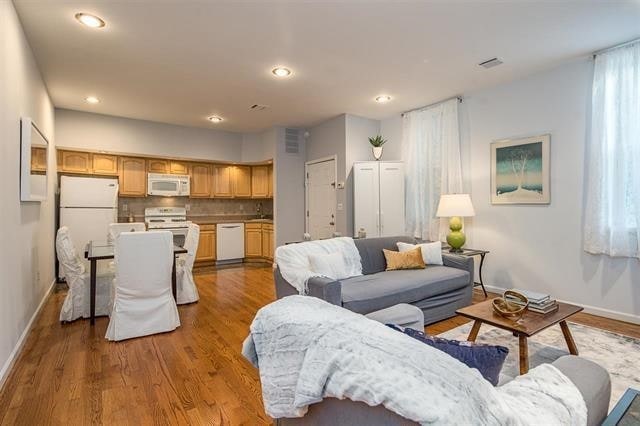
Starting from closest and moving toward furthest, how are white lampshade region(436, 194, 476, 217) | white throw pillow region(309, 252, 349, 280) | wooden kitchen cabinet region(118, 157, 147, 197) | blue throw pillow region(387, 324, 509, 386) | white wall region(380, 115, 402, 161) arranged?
1. blue throw pillow region(387, 324, 509, 386)
2. white throw pillow region(309, 252, 349, 280)
3. white lampshade region(436, 194, 476, 217)
4. white wall region(380, 115, 402, 161)
5. wooden kitchen cabinet region(118, 157, 147, 197)

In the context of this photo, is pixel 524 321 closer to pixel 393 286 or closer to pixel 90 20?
pixel 393 286

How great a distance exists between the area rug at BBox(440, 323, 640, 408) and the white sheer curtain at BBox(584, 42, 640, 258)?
969mm

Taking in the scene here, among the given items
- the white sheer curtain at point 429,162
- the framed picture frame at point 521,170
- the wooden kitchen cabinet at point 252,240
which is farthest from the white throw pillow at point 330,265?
the wooden kitchen cabinet at point 252,240

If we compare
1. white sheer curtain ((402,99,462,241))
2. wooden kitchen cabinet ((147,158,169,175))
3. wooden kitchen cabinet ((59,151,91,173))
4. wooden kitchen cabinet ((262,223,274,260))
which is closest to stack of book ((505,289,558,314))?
white sheer curtain ((402,99,462,241))

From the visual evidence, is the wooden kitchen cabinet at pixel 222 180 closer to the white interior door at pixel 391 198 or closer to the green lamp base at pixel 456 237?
the white interior door at pixel 391 198

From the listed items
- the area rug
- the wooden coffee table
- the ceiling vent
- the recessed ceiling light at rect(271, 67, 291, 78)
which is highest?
the ceiling vent

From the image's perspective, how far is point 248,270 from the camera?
609 centimetres

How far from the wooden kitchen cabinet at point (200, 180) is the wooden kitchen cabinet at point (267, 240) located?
1.39m

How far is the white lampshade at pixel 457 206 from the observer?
4.21m

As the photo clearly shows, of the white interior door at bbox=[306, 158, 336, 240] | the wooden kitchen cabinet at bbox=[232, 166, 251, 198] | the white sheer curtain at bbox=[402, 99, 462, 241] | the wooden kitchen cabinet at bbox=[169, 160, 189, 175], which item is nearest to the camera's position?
the white sheer curtain at bbox=[402, 99, 462, 241]

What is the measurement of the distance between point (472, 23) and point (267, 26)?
1788mm

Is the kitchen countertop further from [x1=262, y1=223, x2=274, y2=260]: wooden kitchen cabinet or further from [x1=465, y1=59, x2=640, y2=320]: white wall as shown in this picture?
[x1=465, y1=59, x2=640, y2=320]: white wall

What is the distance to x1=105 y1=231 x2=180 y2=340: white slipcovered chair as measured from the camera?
2932 mm

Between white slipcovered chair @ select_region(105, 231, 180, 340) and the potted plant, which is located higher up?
the potted plant
